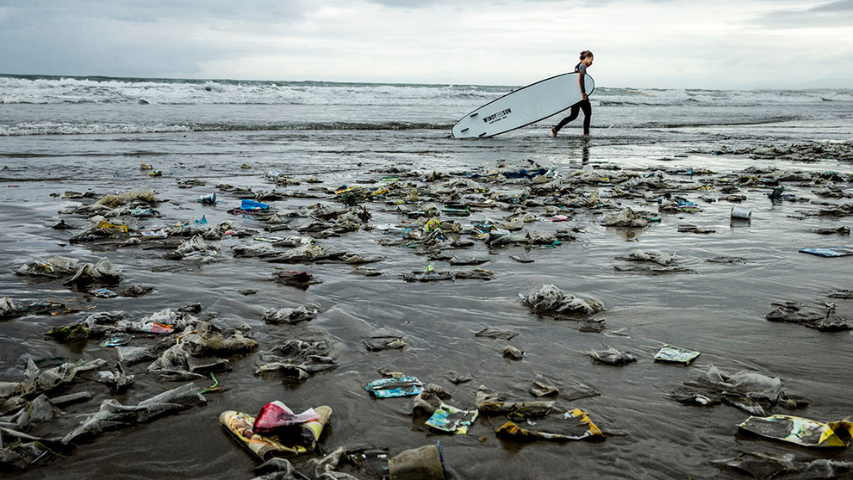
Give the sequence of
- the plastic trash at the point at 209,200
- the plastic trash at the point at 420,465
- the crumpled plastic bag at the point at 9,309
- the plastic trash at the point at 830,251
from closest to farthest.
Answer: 1. the plastic trash at the point at 420,465
2. the crumpled plastic bag at the point at 9,309
3. the plastic trash at the point at 830,251
4. the plastic trash at the point at 209,200

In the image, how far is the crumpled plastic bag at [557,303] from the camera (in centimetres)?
375

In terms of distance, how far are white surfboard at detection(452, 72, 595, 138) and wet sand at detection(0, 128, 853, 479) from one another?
33.1 feet

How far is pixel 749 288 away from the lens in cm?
419

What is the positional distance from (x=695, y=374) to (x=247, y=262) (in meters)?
3.50

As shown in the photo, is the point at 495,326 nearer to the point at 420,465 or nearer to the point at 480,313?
the point at 480,313

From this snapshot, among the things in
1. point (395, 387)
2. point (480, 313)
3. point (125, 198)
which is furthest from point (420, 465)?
point (125, 198)

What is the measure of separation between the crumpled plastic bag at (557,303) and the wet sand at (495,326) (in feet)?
0.28

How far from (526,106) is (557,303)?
571 inches

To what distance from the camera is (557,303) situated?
3.81 metres

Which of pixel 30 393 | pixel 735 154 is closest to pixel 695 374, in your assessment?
pixel 30 393

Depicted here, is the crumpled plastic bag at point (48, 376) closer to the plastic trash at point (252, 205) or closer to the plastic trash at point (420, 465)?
the plastic trash at point (420, 465)

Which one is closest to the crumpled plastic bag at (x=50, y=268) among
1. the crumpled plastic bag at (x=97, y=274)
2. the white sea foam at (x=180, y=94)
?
the crumpled plastic bag at (x=97, y=274)

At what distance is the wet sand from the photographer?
2.25 meters

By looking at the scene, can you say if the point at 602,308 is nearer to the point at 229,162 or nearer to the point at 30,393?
the point at 30,393
